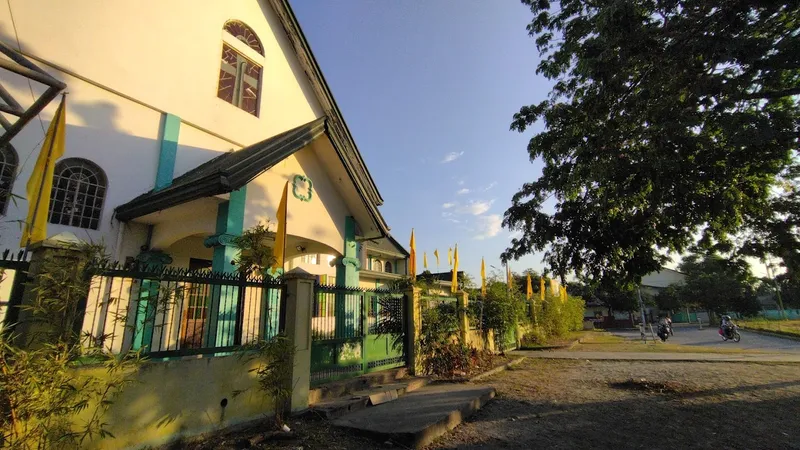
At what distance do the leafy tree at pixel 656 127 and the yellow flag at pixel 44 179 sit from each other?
25.2 ft

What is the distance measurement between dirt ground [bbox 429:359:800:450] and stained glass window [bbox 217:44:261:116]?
9.36m

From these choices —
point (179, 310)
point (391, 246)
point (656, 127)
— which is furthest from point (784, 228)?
point (391, 246)

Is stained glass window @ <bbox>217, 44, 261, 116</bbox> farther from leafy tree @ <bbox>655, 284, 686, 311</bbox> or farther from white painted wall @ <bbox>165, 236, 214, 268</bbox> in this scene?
leafy tree @ <bbox>655, 284, 686, 311</bbox>

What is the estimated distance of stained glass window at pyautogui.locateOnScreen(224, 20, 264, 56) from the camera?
1050 cm

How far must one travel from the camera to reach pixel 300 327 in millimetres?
5449

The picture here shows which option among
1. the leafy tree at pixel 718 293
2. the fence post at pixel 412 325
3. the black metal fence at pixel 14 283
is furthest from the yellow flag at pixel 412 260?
the leafy tree at pixel 718 293

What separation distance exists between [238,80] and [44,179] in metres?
6.83

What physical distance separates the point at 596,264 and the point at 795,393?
169 inches

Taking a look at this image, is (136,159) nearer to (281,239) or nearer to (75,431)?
(281,239)

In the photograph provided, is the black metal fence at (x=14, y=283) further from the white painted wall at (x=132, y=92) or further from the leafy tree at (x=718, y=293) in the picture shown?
the leafy tree at (x=718, y=293)

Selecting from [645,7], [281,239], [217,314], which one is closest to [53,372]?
[217,314]

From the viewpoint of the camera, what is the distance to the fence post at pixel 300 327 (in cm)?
526

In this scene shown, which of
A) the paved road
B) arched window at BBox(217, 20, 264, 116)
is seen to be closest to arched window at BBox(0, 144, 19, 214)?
arched window at BBox(217, 20, 264, 116)

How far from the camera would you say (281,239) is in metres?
6.11
